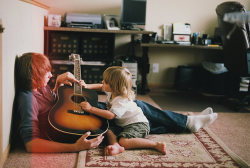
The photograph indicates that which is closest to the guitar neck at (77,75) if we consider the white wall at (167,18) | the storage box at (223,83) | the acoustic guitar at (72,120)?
the acoustic guitar at (72,120)

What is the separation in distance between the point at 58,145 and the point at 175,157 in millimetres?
638

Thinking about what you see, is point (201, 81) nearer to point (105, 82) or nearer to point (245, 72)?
point (245, 72)

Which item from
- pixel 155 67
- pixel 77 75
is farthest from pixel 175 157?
pixel 155 67

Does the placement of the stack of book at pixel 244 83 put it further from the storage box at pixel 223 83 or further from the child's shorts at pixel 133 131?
the child's shorts at pixel 133 131

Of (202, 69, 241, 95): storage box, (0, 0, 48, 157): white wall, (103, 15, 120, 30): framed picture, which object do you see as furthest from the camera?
(202, 69, 241, 95): storage box

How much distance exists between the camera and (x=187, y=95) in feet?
10.2

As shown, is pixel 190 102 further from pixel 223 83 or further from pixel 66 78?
pixel 66 78

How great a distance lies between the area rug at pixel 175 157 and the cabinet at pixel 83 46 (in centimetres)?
152

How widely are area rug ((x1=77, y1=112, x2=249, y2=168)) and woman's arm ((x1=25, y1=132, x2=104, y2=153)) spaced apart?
0.05m

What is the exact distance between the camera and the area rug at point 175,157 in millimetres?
1267

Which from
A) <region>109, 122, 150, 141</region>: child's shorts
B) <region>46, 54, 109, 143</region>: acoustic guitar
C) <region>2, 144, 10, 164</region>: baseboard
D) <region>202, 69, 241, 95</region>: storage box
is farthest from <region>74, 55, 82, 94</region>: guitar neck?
<region>202, 69, 241, 95</region>: storage box

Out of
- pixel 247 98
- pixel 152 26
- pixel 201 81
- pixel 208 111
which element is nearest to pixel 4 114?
pixel 208 111

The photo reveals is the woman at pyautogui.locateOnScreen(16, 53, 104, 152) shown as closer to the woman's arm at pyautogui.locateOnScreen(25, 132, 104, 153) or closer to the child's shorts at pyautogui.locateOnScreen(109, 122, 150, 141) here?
the woman's arm at pyautogui.locateOnScreen(25, 132, 104, 153)

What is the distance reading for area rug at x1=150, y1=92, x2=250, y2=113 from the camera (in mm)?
2480
